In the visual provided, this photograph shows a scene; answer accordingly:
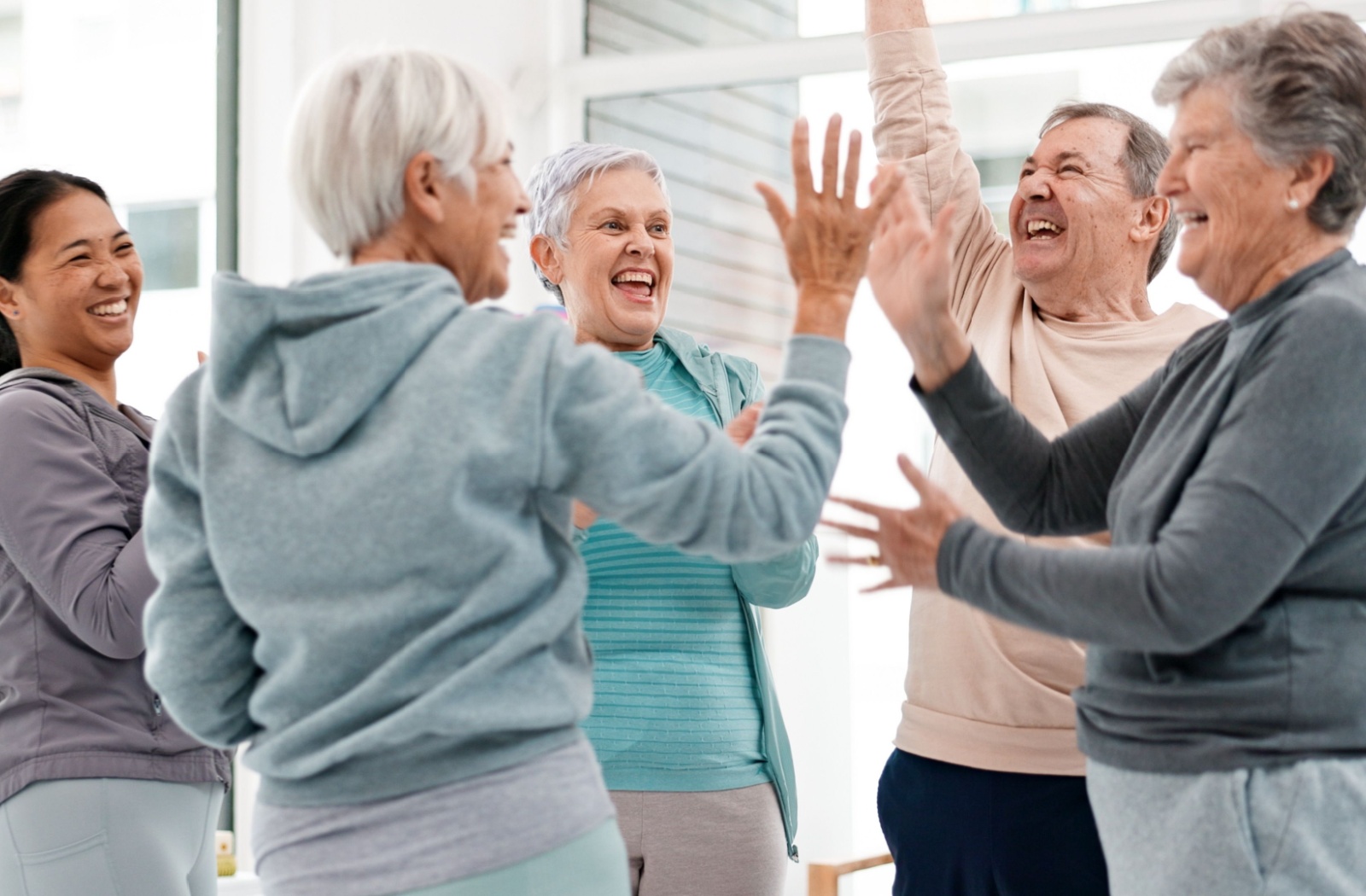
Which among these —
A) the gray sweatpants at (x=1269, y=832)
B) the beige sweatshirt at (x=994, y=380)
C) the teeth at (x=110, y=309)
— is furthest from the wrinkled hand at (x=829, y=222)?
the teeth at (x=110, y=309)

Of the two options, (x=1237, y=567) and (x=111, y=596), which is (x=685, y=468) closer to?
(x=1237, y=567)

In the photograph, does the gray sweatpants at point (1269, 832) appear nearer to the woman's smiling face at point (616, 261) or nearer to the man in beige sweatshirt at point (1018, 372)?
the man in beige sweatshirt at point (1018, 372)

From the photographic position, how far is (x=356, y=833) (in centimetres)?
120

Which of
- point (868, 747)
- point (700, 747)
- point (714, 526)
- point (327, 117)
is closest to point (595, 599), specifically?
point (700, 747)

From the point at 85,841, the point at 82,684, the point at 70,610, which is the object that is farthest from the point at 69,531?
the point at 85,841

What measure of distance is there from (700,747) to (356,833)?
2.67ft

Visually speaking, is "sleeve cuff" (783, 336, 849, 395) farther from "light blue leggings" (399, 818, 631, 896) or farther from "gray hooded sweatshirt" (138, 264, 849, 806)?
"light blue leggings" (399, 818, 631, 896)

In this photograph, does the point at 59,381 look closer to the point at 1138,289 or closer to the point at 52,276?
the point at 52,276

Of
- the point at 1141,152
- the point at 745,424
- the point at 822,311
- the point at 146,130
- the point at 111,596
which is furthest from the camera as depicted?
the point at 146,130

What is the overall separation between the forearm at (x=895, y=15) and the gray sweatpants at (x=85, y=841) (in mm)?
1649

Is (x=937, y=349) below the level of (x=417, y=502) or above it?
above

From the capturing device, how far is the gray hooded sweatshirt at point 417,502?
1.16 metres

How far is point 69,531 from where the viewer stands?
181 centimetres

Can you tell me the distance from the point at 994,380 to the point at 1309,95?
2.56 feet
